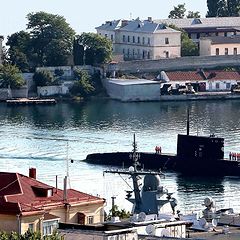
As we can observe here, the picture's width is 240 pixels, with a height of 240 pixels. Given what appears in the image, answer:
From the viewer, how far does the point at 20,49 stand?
319 ft

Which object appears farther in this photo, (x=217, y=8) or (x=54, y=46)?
(x=217, y=8)

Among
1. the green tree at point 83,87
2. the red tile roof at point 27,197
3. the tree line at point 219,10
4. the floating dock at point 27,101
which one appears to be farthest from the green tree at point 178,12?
the red tile roof at point 27,197

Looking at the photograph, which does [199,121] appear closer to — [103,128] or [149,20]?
[103,128]

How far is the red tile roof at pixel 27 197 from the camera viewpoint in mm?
30138

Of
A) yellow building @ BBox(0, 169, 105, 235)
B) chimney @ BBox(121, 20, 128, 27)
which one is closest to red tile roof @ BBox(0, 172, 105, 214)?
yellow building @ BBox(0, 169, 105, 235)

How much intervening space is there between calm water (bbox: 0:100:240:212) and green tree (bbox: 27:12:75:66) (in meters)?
6.67

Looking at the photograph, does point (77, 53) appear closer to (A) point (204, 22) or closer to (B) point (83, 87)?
(B) point (83, 87)

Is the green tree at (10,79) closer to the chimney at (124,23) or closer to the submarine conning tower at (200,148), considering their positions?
the chimney at (124,23)

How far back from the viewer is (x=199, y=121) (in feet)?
255

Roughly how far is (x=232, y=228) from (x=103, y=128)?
44.3 metres

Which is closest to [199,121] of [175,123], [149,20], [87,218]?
[175,123]

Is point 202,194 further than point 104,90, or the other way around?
point 104,90

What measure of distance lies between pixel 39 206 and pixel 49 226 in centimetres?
188

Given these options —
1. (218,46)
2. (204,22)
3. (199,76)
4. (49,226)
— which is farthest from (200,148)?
(204,22)
